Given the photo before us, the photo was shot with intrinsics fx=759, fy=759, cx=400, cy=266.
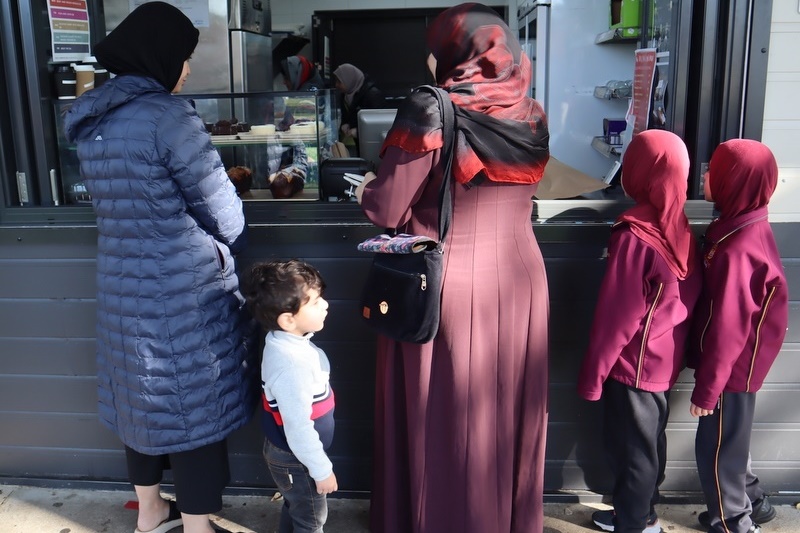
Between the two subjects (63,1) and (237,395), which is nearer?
(237,395)

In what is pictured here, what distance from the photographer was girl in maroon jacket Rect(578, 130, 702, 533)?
2262 mm

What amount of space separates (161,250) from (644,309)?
143cm

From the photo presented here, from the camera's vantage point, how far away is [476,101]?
6.69ft

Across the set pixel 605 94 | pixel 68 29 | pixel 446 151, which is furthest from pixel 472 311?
pixel 605 94

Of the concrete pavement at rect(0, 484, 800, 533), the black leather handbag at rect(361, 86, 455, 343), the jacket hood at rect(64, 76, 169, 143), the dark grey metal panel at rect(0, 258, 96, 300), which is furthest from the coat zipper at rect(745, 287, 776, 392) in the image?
the dark grey metal panel at rect(0, 258, 96, 300)

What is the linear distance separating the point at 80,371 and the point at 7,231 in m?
0.58

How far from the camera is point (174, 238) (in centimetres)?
216

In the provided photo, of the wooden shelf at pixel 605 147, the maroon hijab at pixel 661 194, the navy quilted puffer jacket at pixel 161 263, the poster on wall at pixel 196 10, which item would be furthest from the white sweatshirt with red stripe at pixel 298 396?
the poster on wall at pixel 196 10

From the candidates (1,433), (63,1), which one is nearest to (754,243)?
(63,1)

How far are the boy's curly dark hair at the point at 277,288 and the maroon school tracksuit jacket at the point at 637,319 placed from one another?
879 millimetres

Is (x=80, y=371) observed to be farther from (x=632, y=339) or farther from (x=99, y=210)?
(x=632, y=339)

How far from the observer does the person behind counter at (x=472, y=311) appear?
2.04 meters

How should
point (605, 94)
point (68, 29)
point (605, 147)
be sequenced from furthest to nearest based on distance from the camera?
point (605, 94)
point (605, 147)
point (68, 29)

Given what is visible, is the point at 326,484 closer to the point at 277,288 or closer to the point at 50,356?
the point at 277,288
